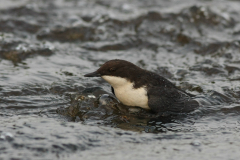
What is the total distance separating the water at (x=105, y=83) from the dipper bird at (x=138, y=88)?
0.67ft

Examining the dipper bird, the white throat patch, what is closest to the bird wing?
the dipper bird

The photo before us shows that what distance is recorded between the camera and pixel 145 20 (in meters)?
11.4

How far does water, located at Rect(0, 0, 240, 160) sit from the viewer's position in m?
4.85

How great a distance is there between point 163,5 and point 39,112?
8.12 meters

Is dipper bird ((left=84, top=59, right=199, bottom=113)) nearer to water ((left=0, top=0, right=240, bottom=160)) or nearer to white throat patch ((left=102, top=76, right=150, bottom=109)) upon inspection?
white throat patch ((left=102, top=76, right=150, bottom=109))

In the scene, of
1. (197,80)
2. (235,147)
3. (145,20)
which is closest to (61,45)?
(145,20)

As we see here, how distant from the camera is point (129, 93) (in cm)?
608

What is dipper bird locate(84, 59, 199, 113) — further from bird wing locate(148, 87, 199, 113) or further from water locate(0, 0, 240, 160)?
water locate(0, 0, 240, 160)

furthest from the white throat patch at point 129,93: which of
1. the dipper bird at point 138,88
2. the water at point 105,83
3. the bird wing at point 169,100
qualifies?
the water at point 105,83

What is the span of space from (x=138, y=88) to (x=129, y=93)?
18 cm

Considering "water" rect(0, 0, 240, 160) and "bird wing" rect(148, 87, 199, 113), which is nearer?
"water" rect(0, 0, 240, 160)

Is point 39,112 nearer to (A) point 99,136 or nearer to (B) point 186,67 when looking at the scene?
(A) point 99,136

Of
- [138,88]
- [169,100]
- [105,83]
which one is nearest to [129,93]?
[138,88]

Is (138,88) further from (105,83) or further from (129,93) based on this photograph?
(105,83)
